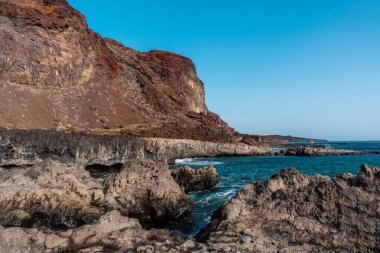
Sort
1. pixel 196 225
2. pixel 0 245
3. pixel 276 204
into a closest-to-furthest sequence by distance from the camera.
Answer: pixel 0 245 < pixel 276 204 < pixel 196 225

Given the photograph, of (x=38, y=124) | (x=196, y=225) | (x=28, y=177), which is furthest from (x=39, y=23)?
(x=196, y=225)

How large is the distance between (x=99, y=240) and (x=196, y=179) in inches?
572

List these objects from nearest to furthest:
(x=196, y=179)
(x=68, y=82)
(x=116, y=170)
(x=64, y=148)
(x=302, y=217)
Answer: (x=302, y=217), (x=196, y=179), (x=64, y=148), (x=116, y=170), (x=68, y=82)

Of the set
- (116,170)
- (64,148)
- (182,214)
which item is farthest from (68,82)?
(182,214)

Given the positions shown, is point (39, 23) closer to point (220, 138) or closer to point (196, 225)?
point (220, 138)

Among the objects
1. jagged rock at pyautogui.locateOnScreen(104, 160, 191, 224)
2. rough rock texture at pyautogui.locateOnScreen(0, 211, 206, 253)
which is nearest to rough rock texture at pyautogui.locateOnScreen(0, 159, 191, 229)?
jagged rock at pyautogui.locateOnScreen(104, 160, 191, 224)

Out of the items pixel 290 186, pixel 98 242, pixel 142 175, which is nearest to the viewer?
pixel 98 242

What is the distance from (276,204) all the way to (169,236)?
361 centimetres

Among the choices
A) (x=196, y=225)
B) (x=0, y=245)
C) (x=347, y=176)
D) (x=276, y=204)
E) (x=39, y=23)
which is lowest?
(x=196, y=225)

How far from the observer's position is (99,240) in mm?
9148

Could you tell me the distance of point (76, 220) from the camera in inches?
500

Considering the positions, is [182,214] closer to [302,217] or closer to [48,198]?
[48,198]

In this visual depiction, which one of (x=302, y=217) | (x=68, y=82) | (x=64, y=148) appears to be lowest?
(x=302, y=217)

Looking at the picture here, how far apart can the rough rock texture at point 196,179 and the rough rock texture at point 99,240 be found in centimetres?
1321
